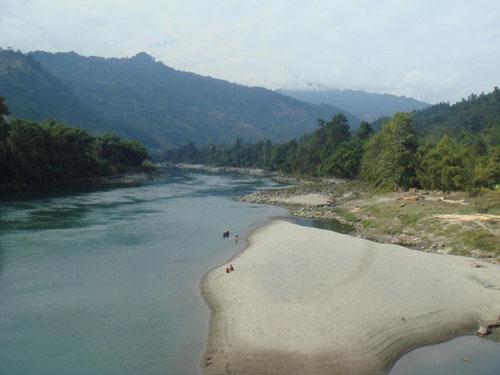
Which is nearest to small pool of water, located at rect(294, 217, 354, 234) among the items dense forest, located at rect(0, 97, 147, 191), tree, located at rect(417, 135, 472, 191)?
tree, located at rect(417, 135, 472, 191)

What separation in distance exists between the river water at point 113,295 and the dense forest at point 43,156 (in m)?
24.1

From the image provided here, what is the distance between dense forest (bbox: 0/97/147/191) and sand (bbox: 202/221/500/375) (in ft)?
211

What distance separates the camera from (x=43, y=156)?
9912cm

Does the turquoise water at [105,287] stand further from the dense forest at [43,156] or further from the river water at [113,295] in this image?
the dense forest at [43,156]

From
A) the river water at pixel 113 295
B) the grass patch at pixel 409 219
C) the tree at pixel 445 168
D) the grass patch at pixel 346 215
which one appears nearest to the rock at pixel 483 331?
the river water at pixel 113 295

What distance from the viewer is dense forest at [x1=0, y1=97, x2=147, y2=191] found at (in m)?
90.1

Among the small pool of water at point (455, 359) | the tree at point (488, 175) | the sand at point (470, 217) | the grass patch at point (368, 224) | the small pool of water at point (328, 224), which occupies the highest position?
the tree at point (488, 175)

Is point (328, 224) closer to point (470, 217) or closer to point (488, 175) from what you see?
point (470, 217)

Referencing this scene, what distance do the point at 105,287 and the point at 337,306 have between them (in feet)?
57.8

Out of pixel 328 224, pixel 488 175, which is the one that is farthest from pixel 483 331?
pixel 488 175

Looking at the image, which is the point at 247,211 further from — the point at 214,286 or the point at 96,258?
the point at 214,286

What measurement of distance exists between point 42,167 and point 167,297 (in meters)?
77.0

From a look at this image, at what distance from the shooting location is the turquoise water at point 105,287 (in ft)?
80.2

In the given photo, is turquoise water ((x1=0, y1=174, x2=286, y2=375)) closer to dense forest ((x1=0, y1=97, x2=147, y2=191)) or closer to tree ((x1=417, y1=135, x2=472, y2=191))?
dense forest ((x1=0, y1=97, x2=147, y2=191))
